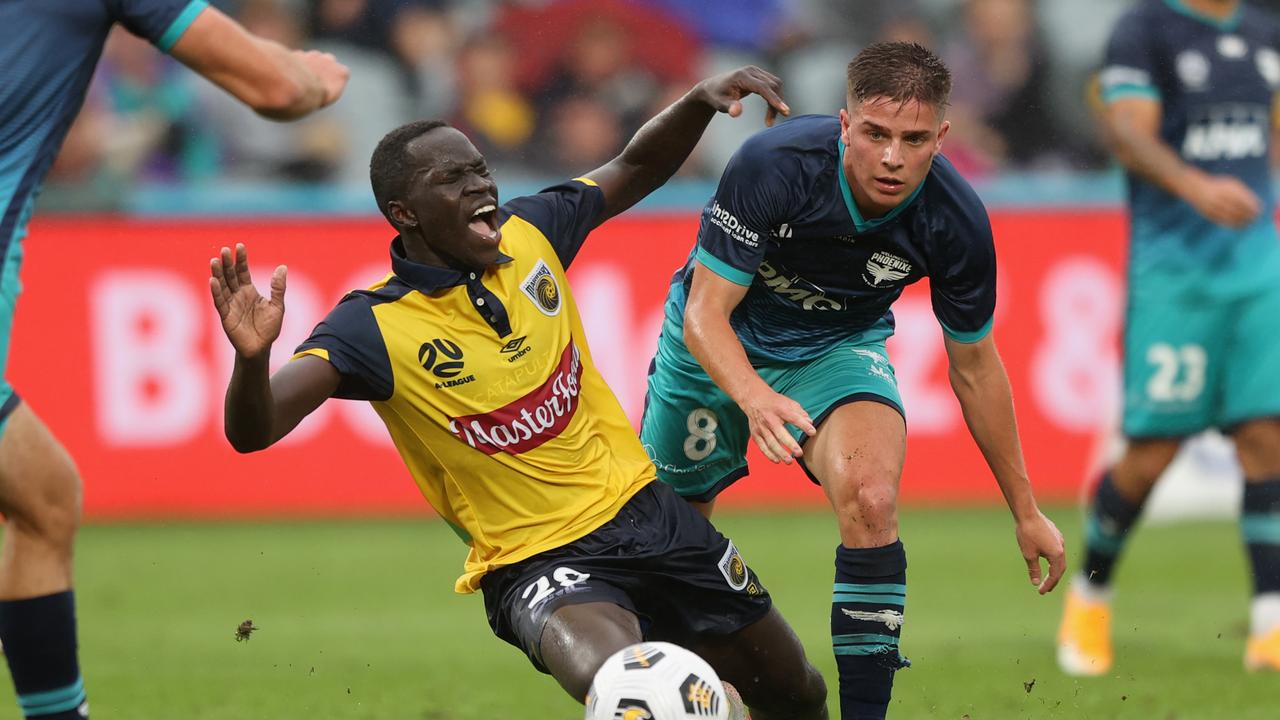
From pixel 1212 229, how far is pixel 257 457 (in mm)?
6195

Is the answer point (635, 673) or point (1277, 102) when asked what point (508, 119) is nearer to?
point (1277, 102)

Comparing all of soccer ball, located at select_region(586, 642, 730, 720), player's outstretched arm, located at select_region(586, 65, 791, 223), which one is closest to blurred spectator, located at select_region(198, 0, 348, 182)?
player's outstretched arm, located at select_region(586, 65, 791, 223)

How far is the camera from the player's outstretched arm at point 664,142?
5352mm

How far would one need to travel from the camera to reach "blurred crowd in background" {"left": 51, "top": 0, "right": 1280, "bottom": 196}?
41.7 feet

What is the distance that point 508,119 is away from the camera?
1299 centimetres

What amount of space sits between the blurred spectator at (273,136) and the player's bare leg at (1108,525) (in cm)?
693

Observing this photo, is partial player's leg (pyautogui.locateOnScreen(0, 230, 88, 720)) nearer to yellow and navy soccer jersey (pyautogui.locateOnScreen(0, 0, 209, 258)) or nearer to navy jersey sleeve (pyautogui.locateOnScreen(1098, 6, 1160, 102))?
yellow and navy soccer jersey (pyautogui.locateOnScreen(0, 0, 209, 258))

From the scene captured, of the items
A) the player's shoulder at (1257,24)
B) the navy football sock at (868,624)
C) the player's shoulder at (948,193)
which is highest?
the player's shoulder at (1257,24)

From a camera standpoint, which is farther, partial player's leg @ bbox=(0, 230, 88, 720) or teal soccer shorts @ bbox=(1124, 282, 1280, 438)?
teal soccer shorts @ bbox=(1124, 282, 1280, 438)

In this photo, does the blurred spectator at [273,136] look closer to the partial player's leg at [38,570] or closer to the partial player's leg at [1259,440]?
the partial player's leg at [1259,440]

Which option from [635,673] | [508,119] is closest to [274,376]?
[635,673]

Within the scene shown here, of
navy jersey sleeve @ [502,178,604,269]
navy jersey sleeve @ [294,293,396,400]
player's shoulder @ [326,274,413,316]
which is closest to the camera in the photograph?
navy jersey sleeve @ [294,293,396,400]

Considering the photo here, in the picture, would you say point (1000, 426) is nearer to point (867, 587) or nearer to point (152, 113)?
point (867, 587)

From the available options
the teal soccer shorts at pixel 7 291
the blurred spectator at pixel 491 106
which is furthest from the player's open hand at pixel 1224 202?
the blurred spectator at pixel 491 106
